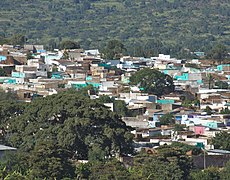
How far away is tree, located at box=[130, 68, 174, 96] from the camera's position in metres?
54.8

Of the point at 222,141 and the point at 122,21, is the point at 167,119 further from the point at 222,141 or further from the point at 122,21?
the point at 122,21

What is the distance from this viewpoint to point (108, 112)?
3719 centimetres

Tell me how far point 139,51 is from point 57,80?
20722mm

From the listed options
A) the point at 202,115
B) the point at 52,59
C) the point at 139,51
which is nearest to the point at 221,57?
the point at 139,51

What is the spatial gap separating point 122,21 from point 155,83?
62.3 m

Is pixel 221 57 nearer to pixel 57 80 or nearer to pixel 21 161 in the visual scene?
pixel 57 80

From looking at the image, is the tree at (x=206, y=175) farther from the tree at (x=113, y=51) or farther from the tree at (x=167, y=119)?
the tree at (x=113, y=51)

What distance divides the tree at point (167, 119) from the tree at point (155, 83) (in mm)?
6972

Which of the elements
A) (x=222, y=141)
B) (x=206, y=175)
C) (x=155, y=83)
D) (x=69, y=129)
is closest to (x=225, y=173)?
(x=206, y=175)

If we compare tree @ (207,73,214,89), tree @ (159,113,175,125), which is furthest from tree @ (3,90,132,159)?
tree @ (207,73,214,89)

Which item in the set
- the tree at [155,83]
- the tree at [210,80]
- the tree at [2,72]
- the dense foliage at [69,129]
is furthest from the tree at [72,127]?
the tree at [210,80]

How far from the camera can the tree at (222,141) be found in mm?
40094

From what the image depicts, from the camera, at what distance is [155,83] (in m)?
55.0

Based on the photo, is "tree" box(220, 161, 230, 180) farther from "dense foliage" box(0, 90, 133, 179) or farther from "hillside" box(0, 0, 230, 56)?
"hillside" box(0, 0, 230, 56)
